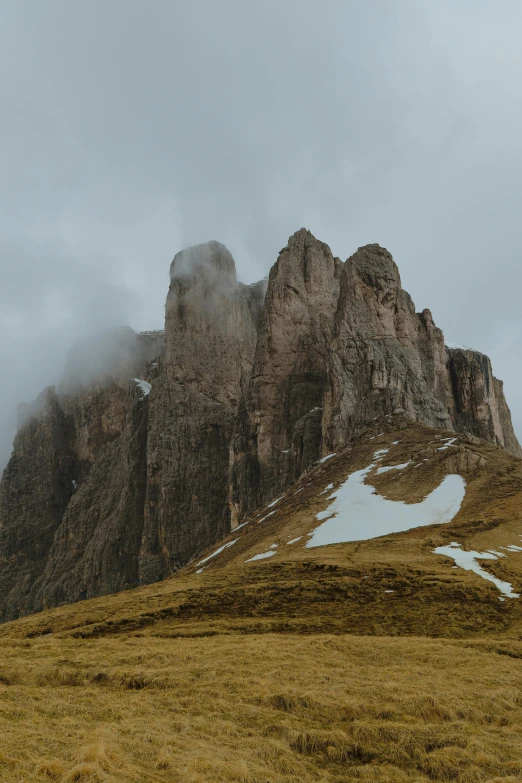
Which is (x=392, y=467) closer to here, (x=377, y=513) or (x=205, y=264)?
(x=377, y=513)

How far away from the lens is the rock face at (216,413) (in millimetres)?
78188

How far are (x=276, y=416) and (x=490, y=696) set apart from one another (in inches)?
3004

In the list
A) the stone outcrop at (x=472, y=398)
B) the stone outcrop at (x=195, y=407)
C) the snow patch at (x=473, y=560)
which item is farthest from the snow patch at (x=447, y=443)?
the stone outcrop at (x=195, y=407)

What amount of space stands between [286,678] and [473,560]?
16278 millimetres

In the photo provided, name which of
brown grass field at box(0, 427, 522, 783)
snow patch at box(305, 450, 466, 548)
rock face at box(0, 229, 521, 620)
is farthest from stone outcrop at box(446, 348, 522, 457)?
brown grass field at box(0, 427, 522, 783)

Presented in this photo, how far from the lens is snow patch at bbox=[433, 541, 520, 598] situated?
79.2ft

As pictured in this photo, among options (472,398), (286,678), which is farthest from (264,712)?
(472,398)

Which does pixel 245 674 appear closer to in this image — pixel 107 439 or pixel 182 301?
pixel 182 301

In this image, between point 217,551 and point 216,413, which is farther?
point 216,413

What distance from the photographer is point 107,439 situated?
143 meters

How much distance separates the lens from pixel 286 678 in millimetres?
14922

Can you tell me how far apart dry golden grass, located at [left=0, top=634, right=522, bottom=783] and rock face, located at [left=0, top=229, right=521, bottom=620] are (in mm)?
50737

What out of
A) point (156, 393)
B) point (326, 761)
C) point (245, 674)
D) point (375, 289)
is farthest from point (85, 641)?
point (156, 393)

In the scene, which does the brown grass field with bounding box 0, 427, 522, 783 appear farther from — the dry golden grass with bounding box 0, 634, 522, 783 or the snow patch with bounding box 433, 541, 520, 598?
the snow patch with bounding box 433, 541, 520, 598
